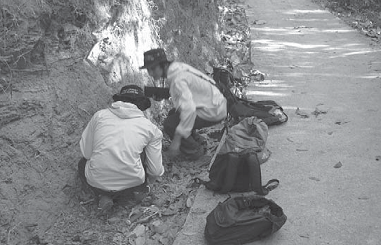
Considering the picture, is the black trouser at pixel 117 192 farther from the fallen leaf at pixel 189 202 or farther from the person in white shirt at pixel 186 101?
the person in white shirt at pixel 186 101

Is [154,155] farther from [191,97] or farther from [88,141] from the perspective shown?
[191,97]

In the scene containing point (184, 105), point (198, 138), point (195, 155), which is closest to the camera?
point (184, 105)

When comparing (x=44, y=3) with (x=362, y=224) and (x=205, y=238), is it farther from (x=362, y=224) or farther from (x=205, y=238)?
(x=362, y=224)

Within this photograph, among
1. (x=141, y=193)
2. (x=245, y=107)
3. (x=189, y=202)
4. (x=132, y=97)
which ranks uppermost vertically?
(x=132, y=97)

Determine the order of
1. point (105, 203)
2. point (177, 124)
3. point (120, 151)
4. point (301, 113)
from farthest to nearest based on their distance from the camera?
1. point (301, 113)
2. point (177, 124)
3. point (105, 203)
4. point (120, 151)

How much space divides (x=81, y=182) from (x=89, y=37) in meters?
1.88

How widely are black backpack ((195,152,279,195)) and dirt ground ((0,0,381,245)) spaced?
396mm

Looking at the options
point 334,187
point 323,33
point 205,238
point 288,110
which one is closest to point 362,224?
Answer: point 334,187

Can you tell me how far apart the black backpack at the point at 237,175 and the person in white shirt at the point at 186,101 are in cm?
69

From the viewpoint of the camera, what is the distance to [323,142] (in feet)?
20.4

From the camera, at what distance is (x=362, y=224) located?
14.1 feet

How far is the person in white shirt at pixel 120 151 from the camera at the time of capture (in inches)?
182

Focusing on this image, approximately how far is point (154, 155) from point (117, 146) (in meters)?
0.49

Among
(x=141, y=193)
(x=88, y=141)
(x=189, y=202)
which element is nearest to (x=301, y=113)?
(x=189, y=202)
